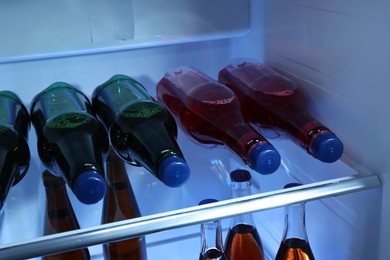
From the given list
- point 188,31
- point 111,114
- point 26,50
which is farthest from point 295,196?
point 26,50

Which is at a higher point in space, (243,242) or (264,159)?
(264,159)

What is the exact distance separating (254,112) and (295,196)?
242 mm

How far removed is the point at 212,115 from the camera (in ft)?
2.71

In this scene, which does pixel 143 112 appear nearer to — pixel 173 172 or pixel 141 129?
pixel 141 129

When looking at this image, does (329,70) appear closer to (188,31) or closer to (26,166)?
(188,31)

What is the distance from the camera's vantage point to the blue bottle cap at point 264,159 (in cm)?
68

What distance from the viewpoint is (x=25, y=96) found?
936mm

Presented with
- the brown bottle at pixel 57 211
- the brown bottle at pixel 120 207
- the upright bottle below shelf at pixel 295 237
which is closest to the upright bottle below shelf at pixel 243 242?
the upright bottle below shelf at pixel 295 237

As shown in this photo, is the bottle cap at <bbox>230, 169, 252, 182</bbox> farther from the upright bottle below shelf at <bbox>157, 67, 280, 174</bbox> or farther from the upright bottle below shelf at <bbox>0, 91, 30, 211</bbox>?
the upright bottle below shelf at <bbox>0, 91, 30, 211</bbox>

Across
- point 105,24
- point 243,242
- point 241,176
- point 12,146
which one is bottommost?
point 243,242

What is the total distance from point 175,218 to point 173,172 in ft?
0.20

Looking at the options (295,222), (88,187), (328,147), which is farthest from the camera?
(295,222)

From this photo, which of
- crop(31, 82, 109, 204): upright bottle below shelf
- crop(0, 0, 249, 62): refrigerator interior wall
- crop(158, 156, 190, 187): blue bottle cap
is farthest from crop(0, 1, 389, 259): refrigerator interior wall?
crop(158, 156, 190, 187): blue bottle cap

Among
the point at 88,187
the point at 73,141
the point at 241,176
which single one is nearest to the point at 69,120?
the point at 73,141
